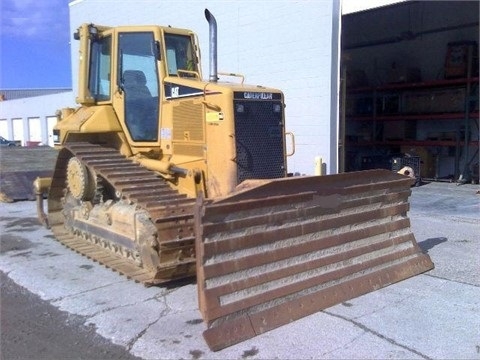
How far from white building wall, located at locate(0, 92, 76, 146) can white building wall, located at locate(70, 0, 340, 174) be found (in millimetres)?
16931

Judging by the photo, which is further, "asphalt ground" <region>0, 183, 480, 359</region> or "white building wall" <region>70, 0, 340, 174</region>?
"white building wall" <region>70, 0, 340, 174</region>

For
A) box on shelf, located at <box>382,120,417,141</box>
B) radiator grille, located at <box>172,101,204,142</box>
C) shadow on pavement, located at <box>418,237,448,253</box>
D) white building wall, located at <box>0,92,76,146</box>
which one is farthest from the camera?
white building wall, located at <box>0,92,76,146</box>

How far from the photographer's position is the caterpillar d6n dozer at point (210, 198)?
4191 millimetres

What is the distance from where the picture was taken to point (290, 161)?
446 inches

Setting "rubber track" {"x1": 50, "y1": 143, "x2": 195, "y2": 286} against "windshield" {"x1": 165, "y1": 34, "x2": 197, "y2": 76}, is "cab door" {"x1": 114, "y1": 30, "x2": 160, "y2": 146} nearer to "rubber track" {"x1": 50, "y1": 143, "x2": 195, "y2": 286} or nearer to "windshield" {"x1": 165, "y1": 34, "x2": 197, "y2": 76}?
"windshield" {"x1": 165, "y1": 34, "x2": 197, "y2": 76}

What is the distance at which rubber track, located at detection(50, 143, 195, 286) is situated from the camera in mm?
4984

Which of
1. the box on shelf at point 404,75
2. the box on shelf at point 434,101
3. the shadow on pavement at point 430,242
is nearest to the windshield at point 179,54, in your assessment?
the shadow on pavement at point 430,242

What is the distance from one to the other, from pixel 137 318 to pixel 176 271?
2.25 feet

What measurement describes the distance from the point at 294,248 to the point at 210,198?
2.98 feet

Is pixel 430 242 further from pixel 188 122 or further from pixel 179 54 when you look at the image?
pixel 179 54

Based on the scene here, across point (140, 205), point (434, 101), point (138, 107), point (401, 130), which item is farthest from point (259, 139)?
point (401, 130)

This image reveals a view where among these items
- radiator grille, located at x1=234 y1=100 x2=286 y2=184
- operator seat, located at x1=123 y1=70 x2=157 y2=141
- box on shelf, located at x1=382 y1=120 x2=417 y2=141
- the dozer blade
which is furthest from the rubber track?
box on shelf, located at x1=382 y1=120 x2=417 y2=141

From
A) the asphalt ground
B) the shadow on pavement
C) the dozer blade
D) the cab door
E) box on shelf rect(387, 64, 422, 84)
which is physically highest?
box on shelf rect(387, 64, 422, 84)

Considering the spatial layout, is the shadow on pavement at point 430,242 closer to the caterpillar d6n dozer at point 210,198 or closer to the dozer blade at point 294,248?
the caterpillar d6n dozer at point 210,198
